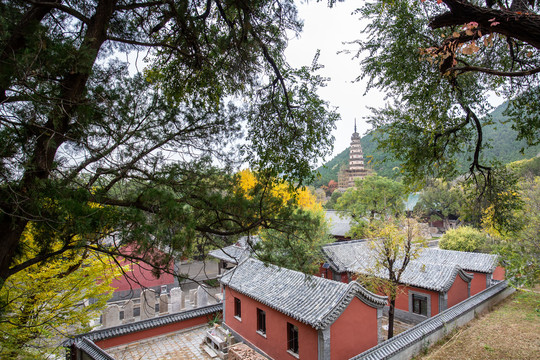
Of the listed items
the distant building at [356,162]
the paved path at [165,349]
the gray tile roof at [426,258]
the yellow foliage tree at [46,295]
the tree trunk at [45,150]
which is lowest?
the paved path at [165,349]

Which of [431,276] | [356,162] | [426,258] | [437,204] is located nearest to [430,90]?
[431,276]

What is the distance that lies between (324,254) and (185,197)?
39.8ft

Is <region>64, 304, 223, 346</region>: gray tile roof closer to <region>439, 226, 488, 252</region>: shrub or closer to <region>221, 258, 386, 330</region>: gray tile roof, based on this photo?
<region>221, 258, 386, 330</region>: gray tile roof

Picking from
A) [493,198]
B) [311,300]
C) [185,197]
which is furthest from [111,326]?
[493,198]

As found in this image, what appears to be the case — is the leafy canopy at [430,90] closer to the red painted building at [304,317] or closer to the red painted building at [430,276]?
the red painted building at [304,317]

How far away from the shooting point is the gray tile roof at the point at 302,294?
745cm

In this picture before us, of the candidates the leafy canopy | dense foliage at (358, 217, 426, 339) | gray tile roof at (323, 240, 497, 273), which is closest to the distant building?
gray tile roof at (323, 240, 497, 273)

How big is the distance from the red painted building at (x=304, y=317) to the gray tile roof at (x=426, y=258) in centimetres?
486

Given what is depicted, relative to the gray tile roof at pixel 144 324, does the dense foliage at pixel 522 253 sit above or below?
above

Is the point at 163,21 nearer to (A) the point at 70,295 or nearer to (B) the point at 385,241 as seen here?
(A) the point at 70,295

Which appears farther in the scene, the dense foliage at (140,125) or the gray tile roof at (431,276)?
the gray tile roof at (431,276)

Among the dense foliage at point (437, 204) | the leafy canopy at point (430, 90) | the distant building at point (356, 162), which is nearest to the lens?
the leafy canopy at point (430, 90)

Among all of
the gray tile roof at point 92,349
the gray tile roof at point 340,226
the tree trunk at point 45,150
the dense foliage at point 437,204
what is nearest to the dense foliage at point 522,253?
the tree trunk at point 45,150

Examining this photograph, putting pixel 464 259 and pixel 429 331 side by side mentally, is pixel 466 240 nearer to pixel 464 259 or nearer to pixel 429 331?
pixel 464 259
